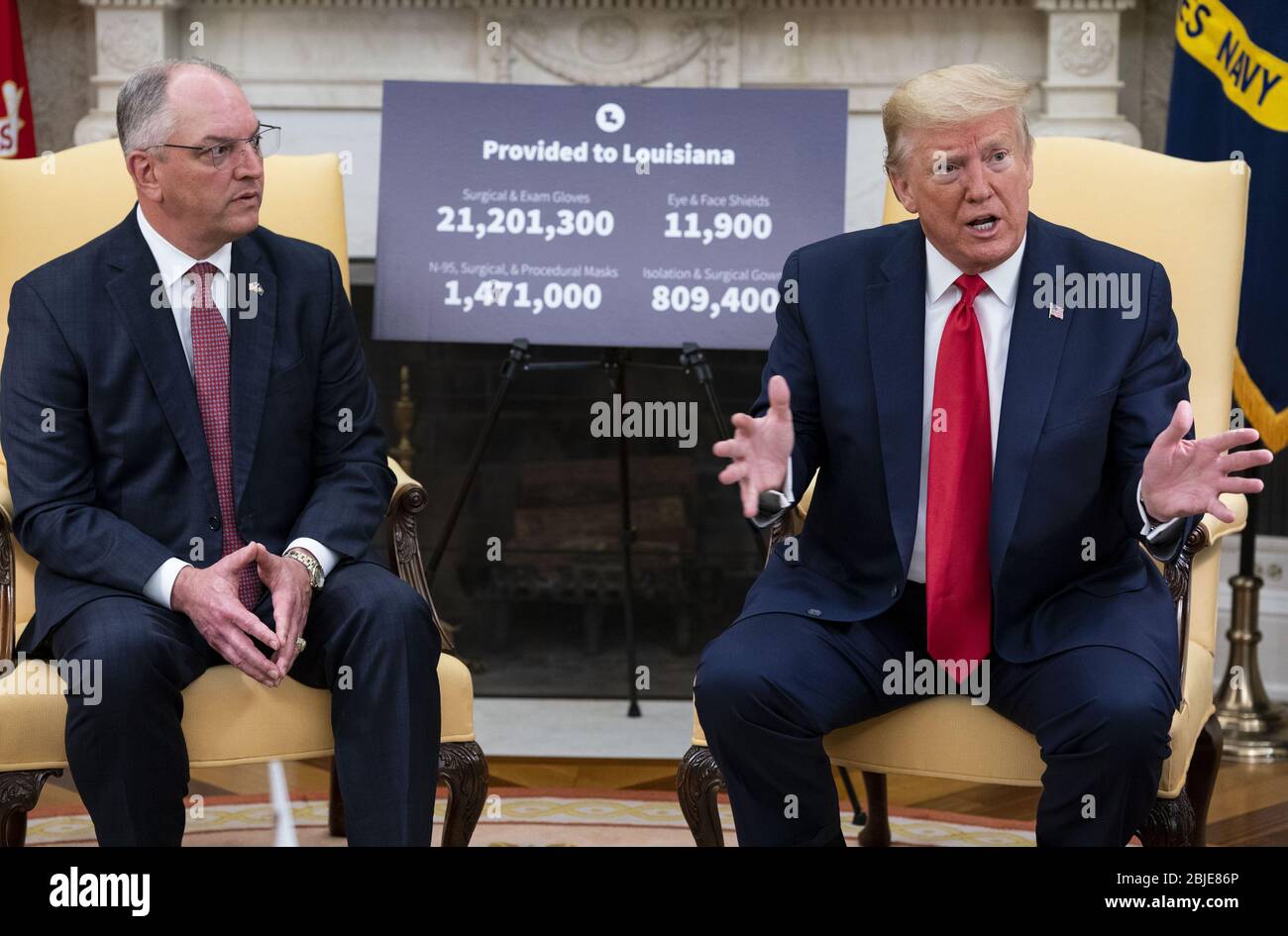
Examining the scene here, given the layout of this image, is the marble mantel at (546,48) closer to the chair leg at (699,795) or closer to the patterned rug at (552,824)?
the patterned rug at (552,824)

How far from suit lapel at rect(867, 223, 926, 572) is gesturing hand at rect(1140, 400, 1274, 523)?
0.98ft

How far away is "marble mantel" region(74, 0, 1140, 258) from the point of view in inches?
146

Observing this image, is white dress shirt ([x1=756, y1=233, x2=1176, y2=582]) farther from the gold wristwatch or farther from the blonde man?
the gold wristwatch

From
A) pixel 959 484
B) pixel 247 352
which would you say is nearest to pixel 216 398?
pixel 247 352

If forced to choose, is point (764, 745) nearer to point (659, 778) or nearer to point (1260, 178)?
point (659, 778)

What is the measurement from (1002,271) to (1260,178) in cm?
148

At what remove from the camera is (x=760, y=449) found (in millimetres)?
1760

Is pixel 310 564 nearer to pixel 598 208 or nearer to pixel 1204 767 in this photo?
pixel 1204 767

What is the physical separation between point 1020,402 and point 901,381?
0.49 feet

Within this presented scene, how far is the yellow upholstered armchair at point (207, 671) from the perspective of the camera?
1854 millimetres

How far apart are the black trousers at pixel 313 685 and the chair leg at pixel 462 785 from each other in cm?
8

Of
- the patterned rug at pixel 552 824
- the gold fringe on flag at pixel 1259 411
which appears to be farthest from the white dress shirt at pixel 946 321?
the gold fringe on flag at pixel 1259 411

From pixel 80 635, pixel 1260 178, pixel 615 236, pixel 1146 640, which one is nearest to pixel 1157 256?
pixel 1146 640
